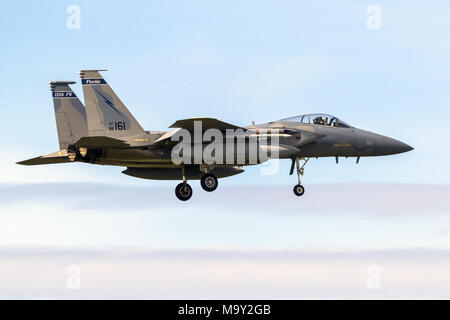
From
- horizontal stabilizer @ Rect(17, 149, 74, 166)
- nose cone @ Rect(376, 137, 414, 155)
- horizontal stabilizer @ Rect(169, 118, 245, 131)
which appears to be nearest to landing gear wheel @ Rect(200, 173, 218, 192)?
horizontal stabilizer @ Rect(169, 118, 245, 131)

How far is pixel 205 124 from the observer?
101 feet

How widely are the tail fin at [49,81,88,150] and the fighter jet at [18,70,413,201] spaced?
40mm

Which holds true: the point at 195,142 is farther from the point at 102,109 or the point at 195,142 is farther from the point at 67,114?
the point at 67,114

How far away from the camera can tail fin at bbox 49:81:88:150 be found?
35.1m

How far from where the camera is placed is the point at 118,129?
32312mm

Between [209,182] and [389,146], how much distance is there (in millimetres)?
7710

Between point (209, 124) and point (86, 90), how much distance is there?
4.89 m

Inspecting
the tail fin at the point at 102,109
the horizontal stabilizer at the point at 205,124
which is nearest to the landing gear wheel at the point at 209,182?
the horizontal stabilizer at the point at 205,124

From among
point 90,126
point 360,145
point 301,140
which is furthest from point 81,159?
point 360,145

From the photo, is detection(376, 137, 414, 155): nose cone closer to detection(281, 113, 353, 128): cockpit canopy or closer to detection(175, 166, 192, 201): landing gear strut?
detection(281, 113, 353, 128): cockpit canopy

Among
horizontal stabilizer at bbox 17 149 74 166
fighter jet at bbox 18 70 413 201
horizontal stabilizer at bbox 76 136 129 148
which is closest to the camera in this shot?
horizontal stabilizer at bbox 76 136 129 148

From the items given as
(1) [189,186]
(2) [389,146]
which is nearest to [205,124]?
(1) [189,186]

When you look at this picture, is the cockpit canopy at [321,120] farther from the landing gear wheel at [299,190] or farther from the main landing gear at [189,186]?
the main landing gear at [189,186]
